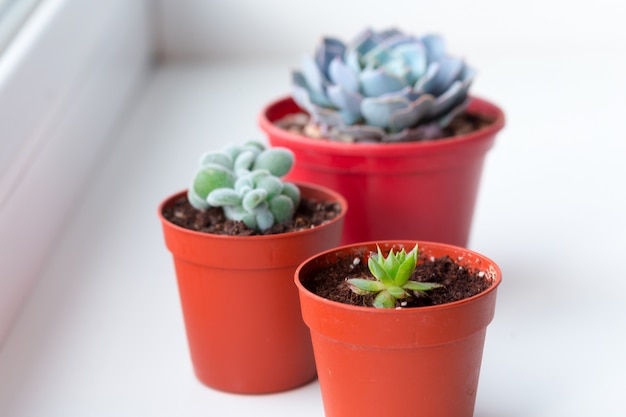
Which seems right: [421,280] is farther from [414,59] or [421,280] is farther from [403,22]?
[403,22]

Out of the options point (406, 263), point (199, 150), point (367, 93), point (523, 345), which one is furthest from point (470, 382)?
point (199, 150)

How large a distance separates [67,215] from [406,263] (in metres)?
0.90

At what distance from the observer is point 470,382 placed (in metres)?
0.94

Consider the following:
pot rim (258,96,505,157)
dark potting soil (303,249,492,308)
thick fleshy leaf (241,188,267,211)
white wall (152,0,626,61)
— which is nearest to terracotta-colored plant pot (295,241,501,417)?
dark potting soil (303,249,492,308)

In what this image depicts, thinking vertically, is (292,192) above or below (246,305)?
above

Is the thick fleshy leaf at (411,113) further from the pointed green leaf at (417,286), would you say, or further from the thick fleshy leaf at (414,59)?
the pointed green leaf at (417,286)

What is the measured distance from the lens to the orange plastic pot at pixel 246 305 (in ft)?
3.45

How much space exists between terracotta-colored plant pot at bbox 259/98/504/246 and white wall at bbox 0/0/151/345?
0.36 m

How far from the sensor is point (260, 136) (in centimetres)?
208

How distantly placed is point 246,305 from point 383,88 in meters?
0.40

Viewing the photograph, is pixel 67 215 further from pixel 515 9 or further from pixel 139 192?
pixel 515 9

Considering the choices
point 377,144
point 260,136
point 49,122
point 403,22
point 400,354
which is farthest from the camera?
point 403,22

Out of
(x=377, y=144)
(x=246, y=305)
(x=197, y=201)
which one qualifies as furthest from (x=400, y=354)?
(x=377, y=144)

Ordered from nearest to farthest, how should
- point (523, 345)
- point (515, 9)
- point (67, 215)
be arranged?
1. point (523, 345)
2. point (67, 215)
3. point (515, 9)
